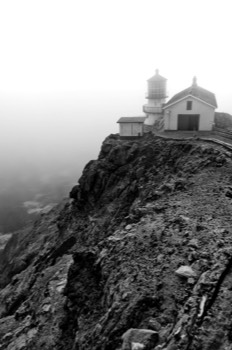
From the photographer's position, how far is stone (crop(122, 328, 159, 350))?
12.2 m

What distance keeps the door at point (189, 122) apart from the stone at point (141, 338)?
96.1ft

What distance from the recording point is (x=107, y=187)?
35.3m

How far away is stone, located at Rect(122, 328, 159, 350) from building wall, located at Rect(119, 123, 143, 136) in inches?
1183

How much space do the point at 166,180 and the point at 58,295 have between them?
44.8 feet

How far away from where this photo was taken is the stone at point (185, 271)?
14695mm

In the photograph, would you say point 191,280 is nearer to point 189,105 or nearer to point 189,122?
point 189,122

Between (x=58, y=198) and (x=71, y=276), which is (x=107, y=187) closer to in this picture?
(x=71, y=276)

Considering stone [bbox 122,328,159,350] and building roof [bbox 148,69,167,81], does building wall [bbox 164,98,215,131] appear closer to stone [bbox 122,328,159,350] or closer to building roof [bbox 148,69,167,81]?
building roof [bbox 148,69,167,81]

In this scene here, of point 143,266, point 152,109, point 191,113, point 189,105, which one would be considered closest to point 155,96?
point 152,109

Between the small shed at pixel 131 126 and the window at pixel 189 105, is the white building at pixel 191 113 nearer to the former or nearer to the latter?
the window at pixel 189 105

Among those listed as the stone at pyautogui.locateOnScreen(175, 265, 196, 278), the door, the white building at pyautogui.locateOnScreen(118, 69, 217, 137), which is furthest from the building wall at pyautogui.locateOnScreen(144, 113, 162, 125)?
the stone at pyautogui.locateOnScreen(175, 265, 196, 278)

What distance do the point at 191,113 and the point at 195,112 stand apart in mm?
522

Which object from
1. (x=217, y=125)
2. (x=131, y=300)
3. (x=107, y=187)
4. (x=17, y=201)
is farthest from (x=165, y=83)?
(x=17, y=201)

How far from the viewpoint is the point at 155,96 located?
49844 millimetres
